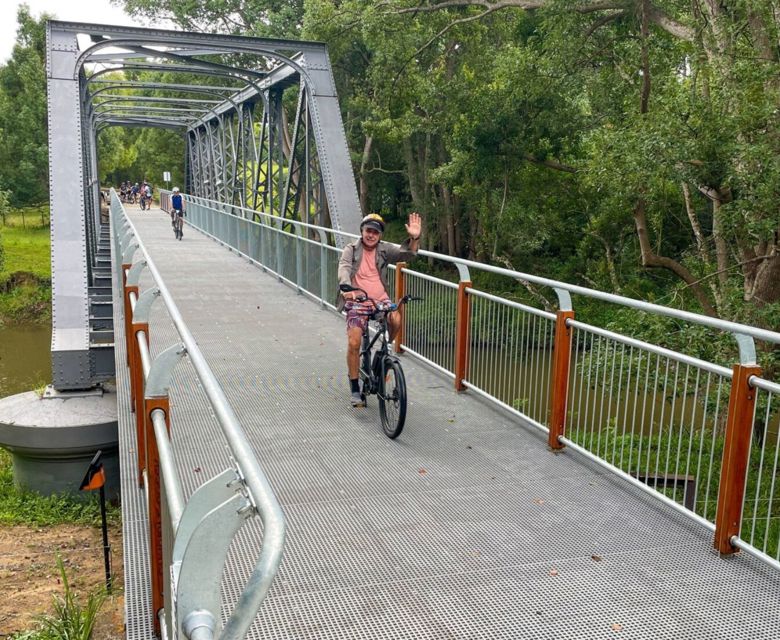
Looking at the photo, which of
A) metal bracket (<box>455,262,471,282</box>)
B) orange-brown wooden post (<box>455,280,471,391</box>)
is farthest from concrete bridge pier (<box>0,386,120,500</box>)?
metal bracket (<box>455,262,471,282</box>)

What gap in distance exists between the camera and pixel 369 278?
21.2 feet

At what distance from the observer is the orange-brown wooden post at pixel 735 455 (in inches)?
154

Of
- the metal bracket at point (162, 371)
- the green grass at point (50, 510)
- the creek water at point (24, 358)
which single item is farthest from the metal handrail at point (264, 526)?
the creek water at point (24, 358)

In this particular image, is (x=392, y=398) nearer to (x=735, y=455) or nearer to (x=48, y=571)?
(x=735, y=455)

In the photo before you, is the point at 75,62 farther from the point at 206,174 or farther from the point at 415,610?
the point at 206,174

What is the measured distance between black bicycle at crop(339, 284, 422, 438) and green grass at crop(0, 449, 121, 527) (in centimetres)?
448

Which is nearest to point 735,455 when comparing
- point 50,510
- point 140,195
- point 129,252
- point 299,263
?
point 129,252

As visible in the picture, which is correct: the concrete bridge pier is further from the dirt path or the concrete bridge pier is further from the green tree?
the green tree

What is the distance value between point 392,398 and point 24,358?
27.1m

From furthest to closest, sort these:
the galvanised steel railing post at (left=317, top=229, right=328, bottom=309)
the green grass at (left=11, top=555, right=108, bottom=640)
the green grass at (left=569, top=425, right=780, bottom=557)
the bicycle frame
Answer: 1. the galvanised steel railing post at (left=317, top=229, right=328, bottom=309)
2. the bicycle frame
3. the green grass at (left=11, top=555, right=108, bottom=640)
4. the green grass at (left=569, top=425, right=780, bottom=557)

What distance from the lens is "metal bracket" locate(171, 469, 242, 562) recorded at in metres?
1.86

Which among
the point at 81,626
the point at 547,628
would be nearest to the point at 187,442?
the point at 81,626

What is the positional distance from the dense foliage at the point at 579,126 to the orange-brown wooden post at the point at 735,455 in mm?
7596

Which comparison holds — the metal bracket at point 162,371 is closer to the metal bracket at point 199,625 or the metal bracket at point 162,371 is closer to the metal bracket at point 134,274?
the metal bracket at point 199,625
